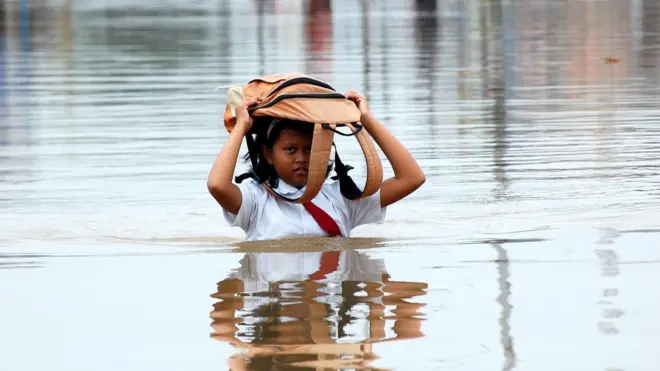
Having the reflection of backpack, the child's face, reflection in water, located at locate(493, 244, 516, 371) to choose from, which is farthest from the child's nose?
reflection in water, located at locate(493, 244, 516, 371)

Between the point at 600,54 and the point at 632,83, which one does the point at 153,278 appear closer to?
the point at 632,83

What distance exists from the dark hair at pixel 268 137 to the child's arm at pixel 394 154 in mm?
276

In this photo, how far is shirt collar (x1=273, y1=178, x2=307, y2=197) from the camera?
799 centimetres

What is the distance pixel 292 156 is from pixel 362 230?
220cm

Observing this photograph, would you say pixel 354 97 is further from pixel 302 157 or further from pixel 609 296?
pixel 609 296

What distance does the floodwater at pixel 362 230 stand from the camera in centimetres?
607

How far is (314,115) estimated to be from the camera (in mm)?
7797

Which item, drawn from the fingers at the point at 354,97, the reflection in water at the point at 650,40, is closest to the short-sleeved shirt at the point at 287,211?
the fingers at the point at 354,97

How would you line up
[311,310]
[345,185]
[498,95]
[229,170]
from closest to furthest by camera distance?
[311,310] < [229,170] < [345,185] < [498,95]

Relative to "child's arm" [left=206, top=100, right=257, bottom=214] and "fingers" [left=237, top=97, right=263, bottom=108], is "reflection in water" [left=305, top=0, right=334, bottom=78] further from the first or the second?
"child's arm" [left=206, top=100, right=257, bottom=214]

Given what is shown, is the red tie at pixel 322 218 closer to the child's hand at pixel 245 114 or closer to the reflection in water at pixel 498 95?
the child's hand at pixel 245 114

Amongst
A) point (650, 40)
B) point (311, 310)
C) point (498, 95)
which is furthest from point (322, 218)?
point (650, 40)

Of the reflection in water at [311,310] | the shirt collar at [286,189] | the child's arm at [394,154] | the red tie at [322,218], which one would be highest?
the child's arm at [394,154]

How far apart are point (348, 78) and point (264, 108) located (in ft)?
38.5
